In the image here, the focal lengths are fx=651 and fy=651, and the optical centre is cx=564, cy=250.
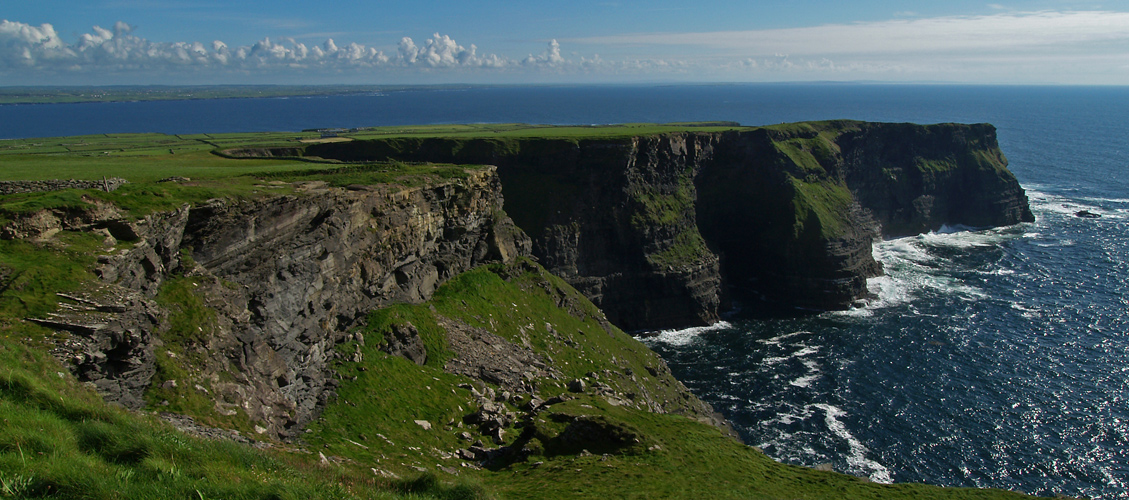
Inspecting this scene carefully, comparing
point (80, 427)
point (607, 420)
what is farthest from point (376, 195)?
point (80, 427)

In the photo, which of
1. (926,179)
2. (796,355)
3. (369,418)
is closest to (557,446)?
(369,418)

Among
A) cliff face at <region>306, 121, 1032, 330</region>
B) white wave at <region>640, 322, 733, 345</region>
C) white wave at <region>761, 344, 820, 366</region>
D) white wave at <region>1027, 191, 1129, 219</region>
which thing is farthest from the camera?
white wave at <region>1027, 191, 1129, 219</region>

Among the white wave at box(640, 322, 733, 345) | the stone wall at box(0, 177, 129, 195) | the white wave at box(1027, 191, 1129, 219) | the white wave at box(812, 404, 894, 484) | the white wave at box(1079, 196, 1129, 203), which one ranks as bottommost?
the white wave at box(812, 404, 894, 484)

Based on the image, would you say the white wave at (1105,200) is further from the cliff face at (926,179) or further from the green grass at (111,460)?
the green grass at (111,460)

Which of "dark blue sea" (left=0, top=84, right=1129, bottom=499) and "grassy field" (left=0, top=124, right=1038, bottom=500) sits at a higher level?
"grassy field" (left=0, top=124, right=1038, bottom=500)

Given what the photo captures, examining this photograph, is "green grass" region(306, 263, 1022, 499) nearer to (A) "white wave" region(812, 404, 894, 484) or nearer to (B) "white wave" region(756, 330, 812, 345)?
(A) "white wave" region(812, 404, 894, 484)

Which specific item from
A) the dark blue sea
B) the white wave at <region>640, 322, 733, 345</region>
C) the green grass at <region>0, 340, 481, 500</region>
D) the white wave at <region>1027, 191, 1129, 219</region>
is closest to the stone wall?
the green grass at <region>0, 340, 481, 500</region>

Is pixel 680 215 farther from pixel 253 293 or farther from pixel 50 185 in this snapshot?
pixel 50 185

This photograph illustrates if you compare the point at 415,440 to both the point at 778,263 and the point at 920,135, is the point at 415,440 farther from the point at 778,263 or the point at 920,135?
the point at 920,135
